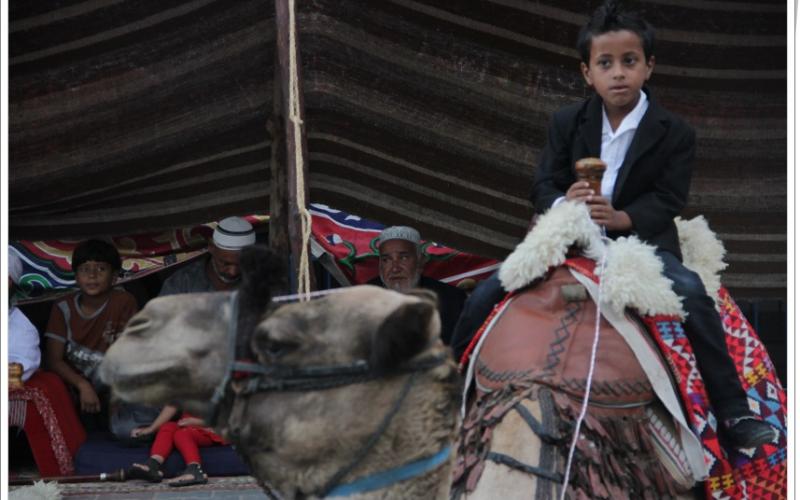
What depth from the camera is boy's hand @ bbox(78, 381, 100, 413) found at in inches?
286

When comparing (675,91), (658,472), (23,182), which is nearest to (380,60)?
(675,91)

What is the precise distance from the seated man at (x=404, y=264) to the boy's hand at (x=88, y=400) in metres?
1.93

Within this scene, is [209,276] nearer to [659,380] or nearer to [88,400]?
[88,400]

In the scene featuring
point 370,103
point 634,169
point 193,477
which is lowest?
point 193,477

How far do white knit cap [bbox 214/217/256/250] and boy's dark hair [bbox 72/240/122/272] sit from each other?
656 millimetres

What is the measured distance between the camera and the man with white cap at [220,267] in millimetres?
7195

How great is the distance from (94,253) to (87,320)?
0.44m

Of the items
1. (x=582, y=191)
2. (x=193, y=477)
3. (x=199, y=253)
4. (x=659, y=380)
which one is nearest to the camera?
(x=659, y=380)

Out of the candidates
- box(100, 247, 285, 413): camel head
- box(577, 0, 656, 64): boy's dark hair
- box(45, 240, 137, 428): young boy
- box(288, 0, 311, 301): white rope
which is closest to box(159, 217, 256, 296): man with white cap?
box(45, 240, 137, 428): young boy

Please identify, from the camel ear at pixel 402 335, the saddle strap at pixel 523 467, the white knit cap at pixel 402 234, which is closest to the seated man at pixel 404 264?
the white knit cap at pixel 402 234

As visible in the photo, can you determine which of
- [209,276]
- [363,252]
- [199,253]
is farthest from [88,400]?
[363,252]

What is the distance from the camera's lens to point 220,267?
7293mm

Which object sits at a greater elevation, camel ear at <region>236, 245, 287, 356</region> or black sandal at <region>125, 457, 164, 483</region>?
camel ear at <region>236, 245, 287, 356</region>

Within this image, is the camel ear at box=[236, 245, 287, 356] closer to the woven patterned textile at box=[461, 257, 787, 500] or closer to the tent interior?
the woven patterned textile at box=[461, 257, 787, 500]
